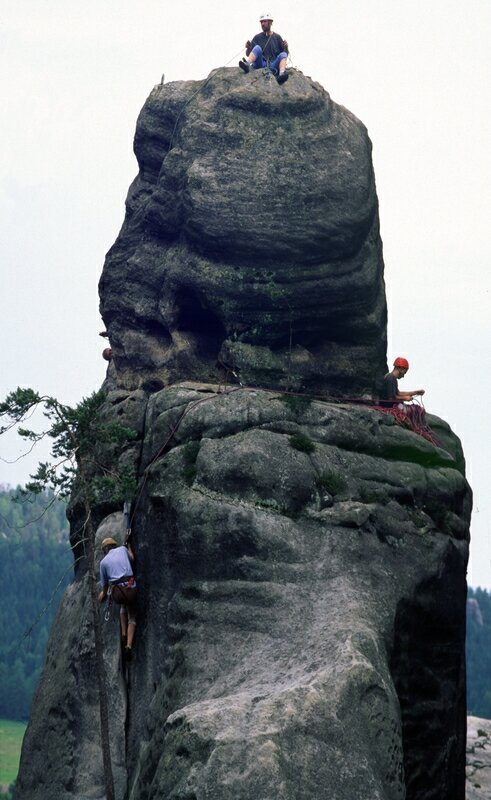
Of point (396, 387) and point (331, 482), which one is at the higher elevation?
point (396, 387)

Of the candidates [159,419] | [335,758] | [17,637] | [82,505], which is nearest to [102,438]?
[159,419]

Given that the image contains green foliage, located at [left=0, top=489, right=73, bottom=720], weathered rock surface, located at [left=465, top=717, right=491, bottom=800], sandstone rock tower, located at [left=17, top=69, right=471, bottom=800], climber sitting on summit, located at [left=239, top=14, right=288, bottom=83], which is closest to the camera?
sandstone rock tower, located at [left=17, top=69, right=471, bottom=800]

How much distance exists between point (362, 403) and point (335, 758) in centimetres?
1041

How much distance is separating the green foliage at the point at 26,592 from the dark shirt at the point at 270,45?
108017 mm

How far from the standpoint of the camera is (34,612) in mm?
142750

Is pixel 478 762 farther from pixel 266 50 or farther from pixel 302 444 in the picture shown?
pixel 266 50

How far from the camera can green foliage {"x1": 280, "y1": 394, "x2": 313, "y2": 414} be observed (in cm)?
2128

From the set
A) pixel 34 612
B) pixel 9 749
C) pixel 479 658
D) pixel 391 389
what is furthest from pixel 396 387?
pixel 34 612

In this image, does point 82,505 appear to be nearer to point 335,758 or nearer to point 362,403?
point 362,403

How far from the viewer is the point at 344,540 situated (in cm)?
1953

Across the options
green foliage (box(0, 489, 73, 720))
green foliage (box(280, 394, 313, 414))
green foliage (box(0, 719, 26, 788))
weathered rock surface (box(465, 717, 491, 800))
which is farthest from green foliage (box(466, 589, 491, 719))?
green foliage (box(280, 394, 313, 414))

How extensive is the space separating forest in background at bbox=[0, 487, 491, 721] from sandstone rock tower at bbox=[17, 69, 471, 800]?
305ft

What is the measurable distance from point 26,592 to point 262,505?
134049 millimetres

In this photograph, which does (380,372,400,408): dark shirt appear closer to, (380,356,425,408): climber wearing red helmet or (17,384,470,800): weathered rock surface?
(380,356,425,408): climber wearing red helmet
